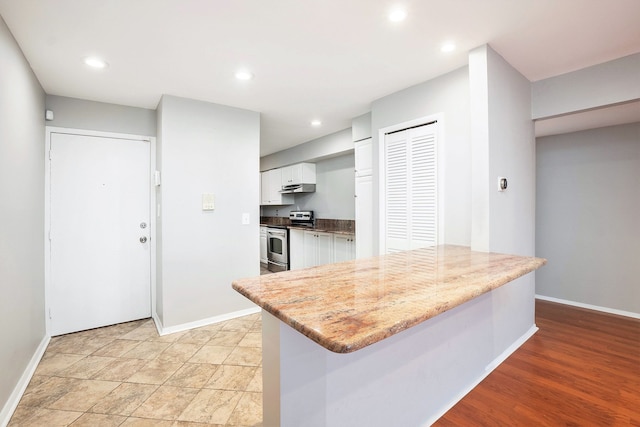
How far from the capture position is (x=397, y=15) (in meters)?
1.75

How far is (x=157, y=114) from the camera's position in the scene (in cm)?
325

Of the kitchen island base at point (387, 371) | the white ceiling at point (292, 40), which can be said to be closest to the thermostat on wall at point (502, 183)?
the kitchen island base at point (387, 371)

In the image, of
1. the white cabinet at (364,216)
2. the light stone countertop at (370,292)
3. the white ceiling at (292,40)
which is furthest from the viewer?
the white cabinet at (364,216)

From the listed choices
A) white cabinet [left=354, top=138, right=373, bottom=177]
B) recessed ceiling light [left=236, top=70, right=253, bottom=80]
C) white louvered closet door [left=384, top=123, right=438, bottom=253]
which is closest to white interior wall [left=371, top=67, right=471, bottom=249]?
white louvered closet door [left=384, top=123, right=438, bottom=253]

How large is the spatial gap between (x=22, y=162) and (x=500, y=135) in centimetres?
361

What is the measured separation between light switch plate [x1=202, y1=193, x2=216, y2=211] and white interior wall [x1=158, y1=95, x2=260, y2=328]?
0.04 m

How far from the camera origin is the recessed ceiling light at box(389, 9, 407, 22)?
171 cm

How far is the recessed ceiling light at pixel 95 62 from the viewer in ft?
7.21

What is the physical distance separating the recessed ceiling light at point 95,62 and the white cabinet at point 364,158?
263 centimetres

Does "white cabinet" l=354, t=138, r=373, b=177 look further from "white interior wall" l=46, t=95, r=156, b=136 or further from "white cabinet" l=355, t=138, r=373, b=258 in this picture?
"white interior wall" l=46, t=95, r=156, b=136

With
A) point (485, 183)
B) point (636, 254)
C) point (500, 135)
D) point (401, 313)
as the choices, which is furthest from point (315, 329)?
point (636, 254)

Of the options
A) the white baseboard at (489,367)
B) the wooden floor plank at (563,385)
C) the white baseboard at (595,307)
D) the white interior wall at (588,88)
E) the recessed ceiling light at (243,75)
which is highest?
the recessed ceiling light at (243,75)

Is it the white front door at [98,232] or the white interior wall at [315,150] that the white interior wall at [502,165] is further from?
the white front door at [98,232]

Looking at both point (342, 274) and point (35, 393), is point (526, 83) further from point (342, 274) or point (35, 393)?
point (35, 393)
